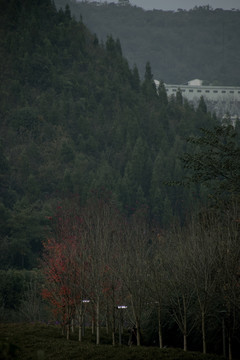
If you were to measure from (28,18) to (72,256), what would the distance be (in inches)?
3113

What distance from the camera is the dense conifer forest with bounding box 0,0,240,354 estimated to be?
1964cm

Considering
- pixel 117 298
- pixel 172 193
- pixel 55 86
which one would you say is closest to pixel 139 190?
pixel 172 193

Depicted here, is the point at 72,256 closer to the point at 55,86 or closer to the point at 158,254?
the point at 158,254

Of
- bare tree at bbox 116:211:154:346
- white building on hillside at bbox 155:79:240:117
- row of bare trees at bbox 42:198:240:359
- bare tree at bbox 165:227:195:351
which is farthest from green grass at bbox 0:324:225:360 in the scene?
white building on hillside at bbox 155:79:240:117

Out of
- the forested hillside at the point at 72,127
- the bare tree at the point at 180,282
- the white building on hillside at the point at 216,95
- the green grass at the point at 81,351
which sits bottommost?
the green grass at the point at 81,351

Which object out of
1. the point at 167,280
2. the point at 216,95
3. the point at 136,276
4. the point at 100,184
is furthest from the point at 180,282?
the point at 216,95

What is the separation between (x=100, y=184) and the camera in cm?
→ 6344

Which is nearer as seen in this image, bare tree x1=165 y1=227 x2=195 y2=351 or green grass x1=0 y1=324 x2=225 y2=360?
green grass x1=0 y1=324 x2=225 y2=360

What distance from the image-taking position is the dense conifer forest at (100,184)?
19.6 meters

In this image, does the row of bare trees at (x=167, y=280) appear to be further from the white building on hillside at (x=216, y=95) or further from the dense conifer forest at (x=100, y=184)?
the white building on hillside at (x=216, y=95)

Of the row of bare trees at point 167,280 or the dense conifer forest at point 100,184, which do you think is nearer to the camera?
the row of bare trees at point 167,280

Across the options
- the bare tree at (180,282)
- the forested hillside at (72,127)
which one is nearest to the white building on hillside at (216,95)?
the forested hillside at (72,127)

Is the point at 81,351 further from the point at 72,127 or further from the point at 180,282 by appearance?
the point at 72,127

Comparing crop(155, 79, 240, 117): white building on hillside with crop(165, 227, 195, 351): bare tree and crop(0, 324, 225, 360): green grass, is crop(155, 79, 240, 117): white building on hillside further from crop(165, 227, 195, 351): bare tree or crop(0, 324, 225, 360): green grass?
crop(0, 324, 225, 360): green grass
